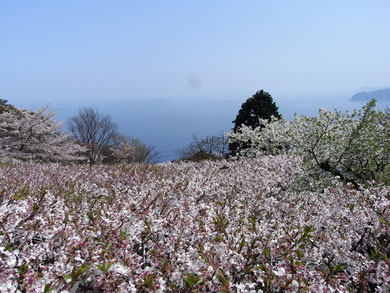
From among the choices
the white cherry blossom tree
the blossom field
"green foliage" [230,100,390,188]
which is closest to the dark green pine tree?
the white cherry blossom tree

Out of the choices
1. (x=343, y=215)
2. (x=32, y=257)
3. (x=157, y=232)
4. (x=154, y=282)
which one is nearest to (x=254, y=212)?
(x=343, y=215)

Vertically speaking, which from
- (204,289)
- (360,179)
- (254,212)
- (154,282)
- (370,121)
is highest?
(370,121)

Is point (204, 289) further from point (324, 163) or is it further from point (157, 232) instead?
point (324, 163)

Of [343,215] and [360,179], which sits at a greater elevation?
[343,215]

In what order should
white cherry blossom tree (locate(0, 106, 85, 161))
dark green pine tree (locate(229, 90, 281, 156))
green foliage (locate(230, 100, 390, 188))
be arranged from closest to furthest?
1. green foliage (locate(230, 100, 390, 188))
2. white cherry blossom tree (locate(0, 106, 85, 161))
3. dark green pine tree (locate(229, 90, 281, 156))

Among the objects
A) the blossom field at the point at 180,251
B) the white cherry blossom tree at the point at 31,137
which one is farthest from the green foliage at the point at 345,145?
the white cherry blossom tree at the point at 31,137

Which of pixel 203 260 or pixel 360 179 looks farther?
pixel 360 179

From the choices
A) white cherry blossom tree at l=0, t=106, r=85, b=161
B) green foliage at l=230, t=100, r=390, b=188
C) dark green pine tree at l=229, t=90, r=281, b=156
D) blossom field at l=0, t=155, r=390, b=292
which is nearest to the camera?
blossom field at l=0, t=155, r=390, b=292

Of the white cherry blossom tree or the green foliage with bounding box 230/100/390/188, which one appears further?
the white cherry blossom tree

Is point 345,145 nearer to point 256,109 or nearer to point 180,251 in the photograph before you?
point 180,251

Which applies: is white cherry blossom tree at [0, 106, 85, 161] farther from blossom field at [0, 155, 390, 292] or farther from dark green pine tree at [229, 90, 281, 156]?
blossom field at [0, 155, 390, 292]

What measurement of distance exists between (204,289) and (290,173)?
8274 millimetres

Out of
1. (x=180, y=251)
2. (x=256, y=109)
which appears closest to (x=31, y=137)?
(x=256, y=109)

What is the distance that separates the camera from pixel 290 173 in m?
10.4
